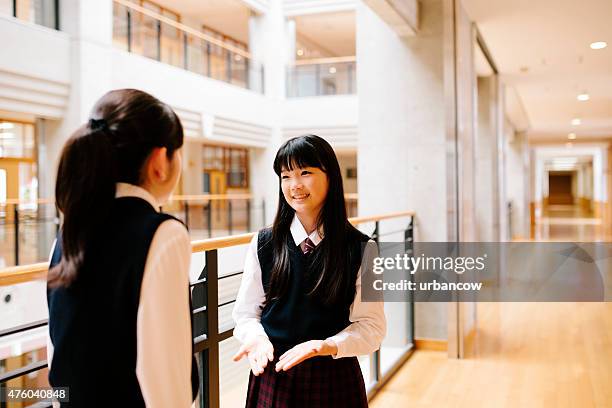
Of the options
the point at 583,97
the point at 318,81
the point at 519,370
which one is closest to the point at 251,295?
the point at 519,370

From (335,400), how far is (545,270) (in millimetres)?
Result: 8151

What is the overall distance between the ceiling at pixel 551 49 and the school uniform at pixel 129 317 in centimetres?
482

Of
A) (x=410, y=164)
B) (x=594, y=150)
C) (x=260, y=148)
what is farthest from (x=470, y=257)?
(x=594, y=150)

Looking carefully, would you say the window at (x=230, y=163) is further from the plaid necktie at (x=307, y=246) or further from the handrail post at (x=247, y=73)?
the plaid necktie at (x=307, y=246)

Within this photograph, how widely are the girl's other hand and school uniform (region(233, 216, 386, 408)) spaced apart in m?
0.02

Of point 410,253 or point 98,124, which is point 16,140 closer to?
point 410,253

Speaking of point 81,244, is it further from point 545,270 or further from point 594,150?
point 594,150

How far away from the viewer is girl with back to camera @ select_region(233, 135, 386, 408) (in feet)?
4.92

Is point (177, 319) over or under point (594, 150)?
under

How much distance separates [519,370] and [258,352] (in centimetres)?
351

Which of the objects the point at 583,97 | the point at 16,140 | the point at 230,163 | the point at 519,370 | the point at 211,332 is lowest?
the point at 519,370

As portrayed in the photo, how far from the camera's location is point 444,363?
15.1 feet

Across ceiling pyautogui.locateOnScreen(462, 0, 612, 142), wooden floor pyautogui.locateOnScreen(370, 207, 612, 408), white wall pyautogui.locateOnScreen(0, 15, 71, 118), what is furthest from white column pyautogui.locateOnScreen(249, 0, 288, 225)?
wooden floor pyautogui.locateOnScreen(370, 207, 612, 408)

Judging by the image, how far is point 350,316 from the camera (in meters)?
1.55
